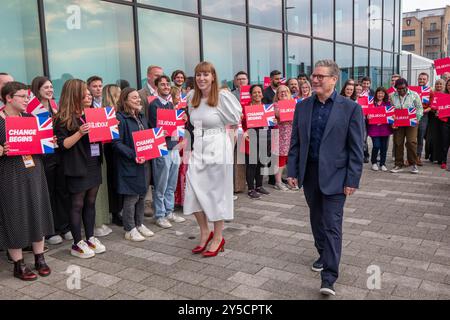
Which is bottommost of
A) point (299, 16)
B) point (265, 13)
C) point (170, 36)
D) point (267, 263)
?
point (267, 263)

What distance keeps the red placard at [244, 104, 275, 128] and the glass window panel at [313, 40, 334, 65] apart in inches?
312

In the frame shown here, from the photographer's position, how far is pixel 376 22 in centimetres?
1894

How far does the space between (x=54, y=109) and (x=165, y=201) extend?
189 cm

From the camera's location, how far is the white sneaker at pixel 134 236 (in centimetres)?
521

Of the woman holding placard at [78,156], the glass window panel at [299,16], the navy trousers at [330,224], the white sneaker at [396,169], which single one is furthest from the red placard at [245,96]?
the glass window panel at [299,16]

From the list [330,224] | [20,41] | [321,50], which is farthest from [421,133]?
[20,41]

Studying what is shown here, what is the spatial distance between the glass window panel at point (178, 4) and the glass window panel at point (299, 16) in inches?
169

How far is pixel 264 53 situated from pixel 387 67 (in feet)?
35.9

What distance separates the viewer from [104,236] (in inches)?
214

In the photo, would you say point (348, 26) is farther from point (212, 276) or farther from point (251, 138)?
point (212, 276)

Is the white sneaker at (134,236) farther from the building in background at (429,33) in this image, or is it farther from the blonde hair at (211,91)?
the building in background at (429,33)

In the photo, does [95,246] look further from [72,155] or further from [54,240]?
[72,155]

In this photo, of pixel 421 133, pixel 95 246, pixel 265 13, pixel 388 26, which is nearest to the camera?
pixel 95 246
